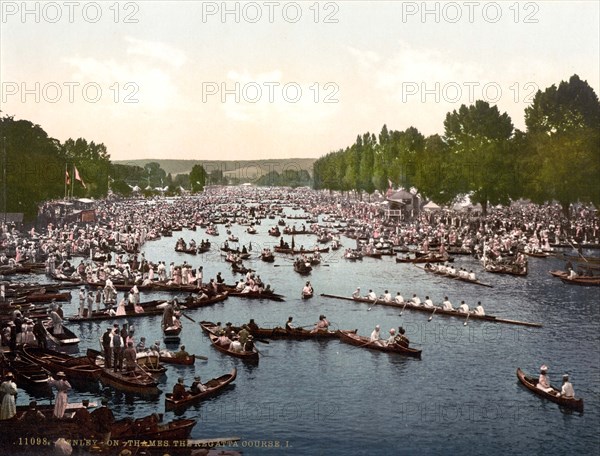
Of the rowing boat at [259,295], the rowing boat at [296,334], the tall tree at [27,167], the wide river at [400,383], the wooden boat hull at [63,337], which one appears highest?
the tall tree at [27,167]

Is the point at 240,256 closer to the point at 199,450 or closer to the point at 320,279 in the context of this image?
the point at 320,279

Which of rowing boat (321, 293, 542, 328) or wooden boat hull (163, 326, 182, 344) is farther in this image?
rowing boat (321, 293, 542, 328)

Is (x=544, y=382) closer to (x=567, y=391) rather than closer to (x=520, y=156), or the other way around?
(x=567, y=391)

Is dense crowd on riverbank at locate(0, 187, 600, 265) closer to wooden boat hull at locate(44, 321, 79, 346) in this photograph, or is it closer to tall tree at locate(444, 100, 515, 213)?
tall tree at locate(444, 100, 515, 213)

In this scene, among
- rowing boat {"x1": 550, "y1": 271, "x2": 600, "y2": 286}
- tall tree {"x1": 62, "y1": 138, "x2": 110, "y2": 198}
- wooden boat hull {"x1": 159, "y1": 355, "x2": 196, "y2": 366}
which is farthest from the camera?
tall tree {"x1": 62, "y1": 138, "x2": 110, "y2": 198}

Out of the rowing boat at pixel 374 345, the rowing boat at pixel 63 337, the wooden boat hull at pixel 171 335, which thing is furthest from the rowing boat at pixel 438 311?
the rowing boat at pixel 63 337

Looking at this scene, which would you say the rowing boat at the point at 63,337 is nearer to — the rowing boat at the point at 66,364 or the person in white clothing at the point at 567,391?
the rowing boat at the point at 66,364

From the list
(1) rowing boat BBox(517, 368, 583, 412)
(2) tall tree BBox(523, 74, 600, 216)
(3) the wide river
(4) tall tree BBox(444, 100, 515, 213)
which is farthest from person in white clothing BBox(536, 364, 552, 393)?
(4) tall tree BBox(444, 100, 515, 213)
